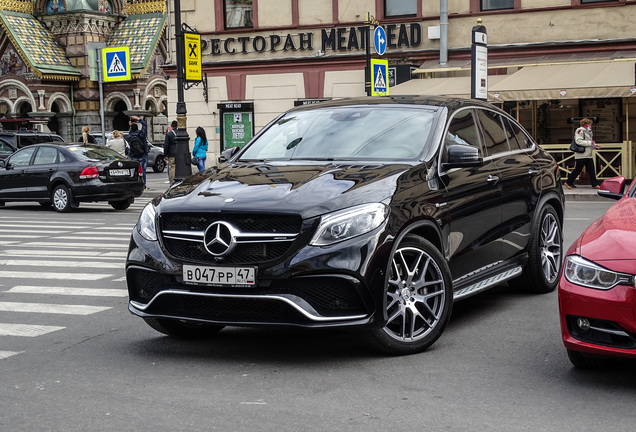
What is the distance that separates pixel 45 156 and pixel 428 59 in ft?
39.5

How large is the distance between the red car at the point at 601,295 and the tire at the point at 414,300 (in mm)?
1059

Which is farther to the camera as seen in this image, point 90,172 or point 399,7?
point 399,7

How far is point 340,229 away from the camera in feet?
19.2

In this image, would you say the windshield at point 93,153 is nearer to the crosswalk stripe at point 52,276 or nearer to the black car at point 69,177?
the black car at point 69,177

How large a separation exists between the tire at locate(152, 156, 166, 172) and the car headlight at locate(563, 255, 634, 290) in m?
38.5

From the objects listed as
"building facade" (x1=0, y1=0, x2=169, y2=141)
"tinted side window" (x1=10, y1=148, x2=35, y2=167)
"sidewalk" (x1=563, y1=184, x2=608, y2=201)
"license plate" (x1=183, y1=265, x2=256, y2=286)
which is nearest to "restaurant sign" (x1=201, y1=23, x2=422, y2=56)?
"sidewalk" (x1=563, y1=184, x2=608, y2=201)

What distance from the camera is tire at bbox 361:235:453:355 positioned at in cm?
608

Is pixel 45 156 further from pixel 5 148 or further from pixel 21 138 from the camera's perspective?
pixel 21 138

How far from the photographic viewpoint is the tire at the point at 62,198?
817 inches

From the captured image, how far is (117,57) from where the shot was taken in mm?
→ 30062

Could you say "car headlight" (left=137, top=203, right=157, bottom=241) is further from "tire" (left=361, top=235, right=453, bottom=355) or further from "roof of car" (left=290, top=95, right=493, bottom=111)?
"roof of car" (left=290, top=95, right=493, bottom=111)

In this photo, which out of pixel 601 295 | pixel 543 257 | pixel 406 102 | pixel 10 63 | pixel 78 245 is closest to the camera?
pixel 601 295

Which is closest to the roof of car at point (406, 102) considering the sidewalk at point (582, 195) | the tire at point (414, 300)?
the tire at point (414, 300)

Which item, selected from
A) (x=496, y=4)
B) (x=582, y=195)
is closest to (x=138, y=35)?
(x=496, y=4)
